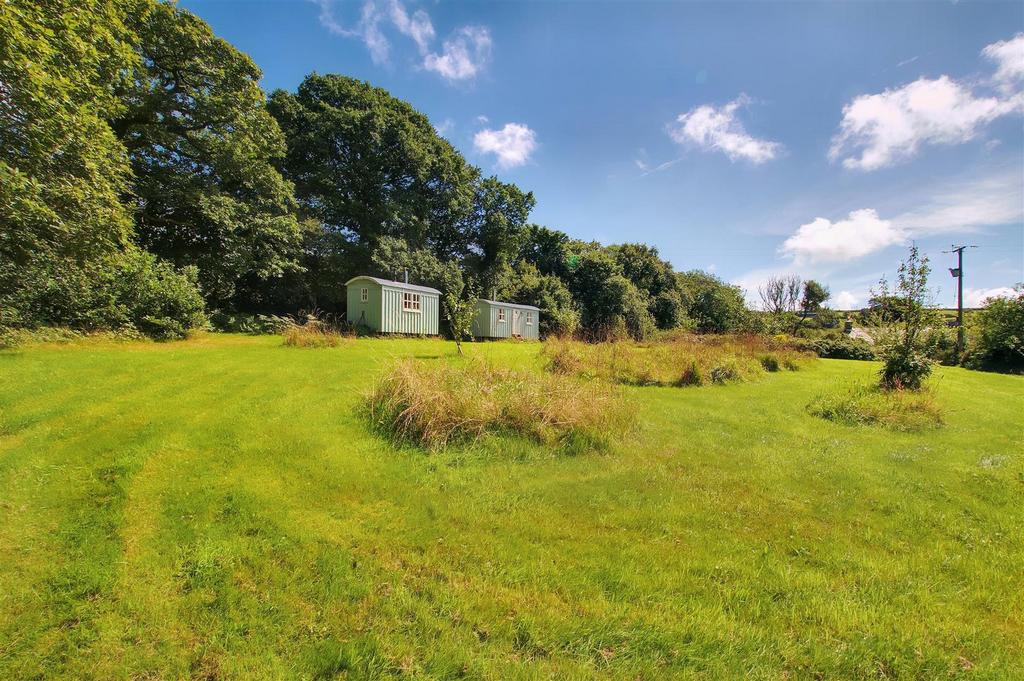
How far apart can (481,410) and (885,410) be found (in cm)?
720

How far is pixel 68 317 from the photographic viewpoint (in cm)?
1109

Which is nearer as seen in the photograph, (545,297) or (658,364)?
(658,364)

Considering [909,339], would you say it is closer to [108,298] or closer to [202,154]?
[108,298]

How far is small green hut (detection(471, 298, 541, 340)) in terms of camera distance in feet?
74.4

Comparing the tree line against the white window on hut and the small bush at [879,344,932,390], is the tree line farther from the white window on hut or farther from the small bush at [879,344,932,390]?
the small bush at [879,344,932,390]

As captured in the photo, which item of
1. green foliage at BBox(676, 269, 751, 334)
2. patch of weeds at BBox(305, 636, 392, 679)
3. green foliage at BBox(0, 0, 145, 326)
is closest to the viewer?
patch of weeds at BBox(305, 636, 392, 679)

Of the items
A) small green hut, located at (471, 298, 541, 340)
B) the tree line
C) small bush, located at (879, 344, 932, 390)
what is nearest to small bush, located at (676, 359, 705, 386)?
small bush, located at (879, 344, 932, 390)

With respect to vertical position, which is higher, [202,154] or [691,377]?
[202,154]

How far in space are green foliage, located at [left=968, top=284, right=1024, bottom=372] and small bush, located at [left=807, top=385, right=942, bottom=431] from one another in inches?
690

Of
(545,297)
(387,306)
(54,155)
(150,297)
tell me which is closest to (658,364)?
(387,306)

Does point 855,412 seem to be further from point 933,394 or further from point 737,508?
point 737,508

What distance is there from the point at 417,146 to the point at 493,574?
2513 centimetres

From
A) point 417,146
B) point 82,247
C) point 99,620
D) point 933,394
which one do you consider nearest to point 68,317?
point 82,247

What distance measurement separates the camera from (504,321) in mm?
23594
